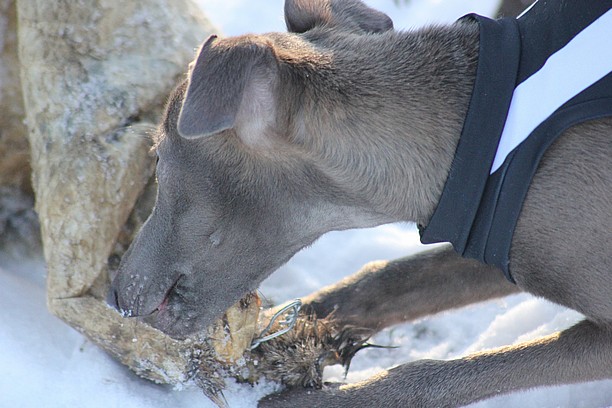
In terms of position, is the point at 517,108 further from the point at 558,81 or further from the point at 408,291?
the point at 408,291

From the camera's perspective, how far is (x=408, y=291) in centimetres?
378

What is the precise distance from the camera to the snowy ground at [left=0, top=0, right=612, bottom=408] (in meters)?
3.22

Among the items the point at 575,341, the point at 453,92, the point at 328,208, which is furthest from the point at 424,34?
the point at 575,341

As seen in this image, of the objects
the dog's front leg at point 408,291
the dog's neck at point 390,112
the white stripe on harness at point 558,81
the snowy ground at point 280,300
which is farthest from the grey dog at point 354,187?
the dog's front leg at point 408,291

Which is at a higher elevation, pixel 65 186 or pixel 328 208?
pixel 328 208

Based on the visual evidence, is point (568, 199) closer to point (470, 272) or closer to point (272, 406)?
point (470, 272)

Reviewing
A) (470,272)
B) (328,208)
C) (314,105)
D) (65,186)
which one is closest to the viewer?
(314,105)

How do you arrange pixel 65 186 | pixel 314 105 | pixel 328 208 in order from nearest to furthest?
pixel 314 105
pixel 328 208
pixel 65 186

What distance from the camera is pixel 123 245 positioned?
337cm

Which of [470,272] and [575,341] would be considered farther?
[470,272]

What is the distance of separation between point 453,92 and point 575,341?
3.22ft

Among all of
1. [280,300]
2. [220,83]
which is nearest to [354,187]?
[220,83]

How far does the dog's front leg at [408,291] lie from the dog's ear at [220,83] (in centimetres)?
147

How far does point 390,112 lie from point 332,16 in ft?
1.89
